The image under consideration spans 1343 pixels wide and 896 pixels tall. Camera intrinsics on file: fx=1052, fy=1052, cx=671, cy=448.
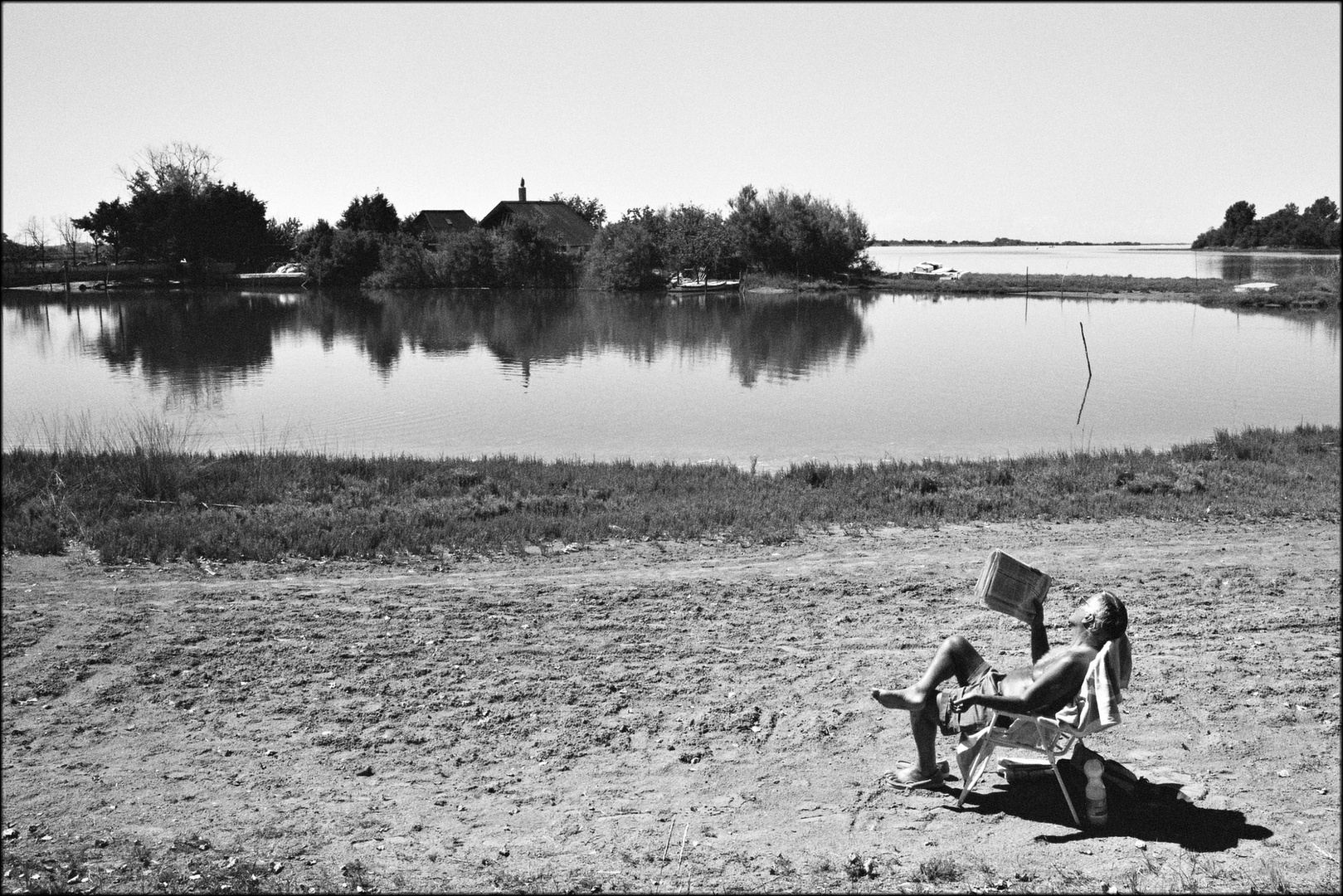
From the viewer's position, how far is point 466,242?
85.1 m

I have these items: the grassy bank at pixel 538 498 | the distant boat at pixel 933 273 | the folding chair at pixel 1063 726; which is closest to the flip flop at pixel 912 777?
the folding chair at pixel 1063 726

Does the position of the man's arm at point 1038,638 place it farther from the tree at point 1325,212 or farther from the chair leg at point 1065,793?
the tree at point 1325,212

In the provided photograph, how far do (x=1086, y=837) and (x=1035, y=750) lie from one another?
709mm

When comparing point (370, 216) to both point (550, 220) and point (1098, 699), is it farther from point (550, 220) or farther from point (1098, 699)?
point (1098, 699)

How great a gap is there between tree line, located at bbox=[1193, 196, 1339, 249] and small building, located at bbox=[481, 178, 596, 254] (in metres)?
69.2

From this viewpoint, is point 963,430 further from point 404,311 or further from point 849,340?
point 404,311

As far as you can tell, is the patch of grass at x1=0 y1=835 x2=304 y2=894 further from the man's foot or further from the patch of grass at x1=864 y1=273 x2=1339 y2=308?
the patch of grass at x1=864 y1=273 x2=1339 y2=308

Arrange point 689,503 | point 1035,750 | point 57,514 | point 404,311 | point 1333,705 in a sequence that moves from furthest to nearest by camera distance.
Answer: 1. point 404,311
2. point 689,503
3. point 57,514
4. point 1333,705
5. point 1035,750

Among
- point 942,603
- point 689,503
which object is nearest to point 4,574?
point 689,503

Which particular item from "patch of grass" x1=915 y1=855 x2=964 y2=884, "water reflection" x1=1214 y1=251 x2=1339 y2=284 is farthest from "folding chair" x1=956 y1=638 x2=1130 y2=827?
"water reflection" x1=1214 y1=251 x2=1339 y2=284

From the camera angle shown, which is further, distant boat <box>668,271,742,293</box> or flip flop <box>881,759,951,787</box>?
distant boat <box>668,271,742,293</box>

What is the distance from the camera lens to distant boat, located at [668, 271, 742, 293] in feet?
277

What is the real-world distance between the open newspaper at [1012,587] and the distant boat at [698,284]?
7845 cm

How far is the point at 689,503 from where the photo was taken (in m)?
13.5
